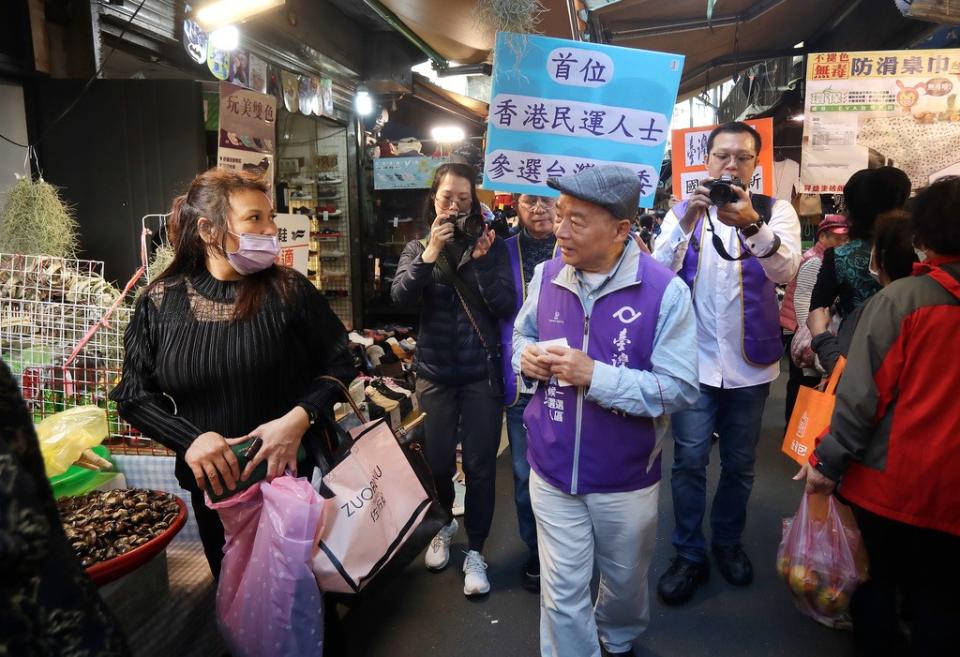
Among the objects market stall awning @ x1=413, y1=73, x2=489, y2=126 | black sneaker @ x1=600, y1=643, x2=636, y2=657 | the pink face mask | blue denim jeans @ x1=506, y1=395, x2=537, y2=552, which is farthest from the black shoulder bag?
market stall awning @ x1=413, y1=73, x2=489, y2=126

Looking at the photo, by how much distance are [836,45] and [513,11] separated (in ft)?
18.7

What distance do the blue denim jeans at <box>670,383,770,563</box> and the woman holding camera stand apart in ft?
3.14

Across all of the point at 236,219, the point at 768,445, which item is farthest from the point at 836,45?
the point at 236,219

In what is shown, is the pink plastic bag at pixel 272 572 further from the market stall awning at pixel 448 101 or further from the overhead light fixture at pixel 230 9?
the market stall awning at pixel 448 101

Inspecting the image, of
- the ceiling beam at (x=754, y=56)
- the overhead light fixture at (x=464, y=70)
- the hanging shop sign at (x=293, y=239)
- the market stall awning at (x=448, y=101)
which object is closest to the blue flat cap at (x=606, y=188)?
the hanging shop sign at (x=293, y=239)

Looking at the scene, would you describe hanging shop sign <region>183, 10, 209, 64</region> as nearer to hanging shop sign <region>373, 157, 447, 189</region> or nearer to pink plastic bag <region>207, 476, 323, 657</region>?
hanging shop sign <region>373, 157, 447, 189</region>

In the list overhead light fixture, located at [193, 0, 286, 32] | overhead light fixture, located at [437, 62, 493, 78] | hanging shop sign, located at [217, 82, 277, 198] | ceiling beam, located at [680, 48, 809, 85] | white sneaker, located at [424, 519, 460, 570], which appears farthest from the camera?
overhead light fixture, located at [437, 62, 493, 78]

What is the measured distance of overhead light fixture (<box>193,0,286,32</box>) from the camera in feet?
11.5

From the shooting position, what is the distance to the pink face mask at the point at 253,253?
2.08 meters

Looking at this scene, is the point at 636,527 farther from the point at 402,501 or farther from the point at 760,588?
the point at 760,588

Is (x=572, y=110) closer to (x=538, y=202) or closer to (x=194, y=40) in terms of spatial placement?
(x=538, y=202)

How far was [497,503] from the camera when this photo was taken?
4.12 m

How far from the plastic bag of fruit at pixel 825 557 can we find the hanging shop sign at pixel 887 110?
2.86 m

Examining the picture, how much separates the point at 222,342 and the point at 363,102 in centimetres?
506
